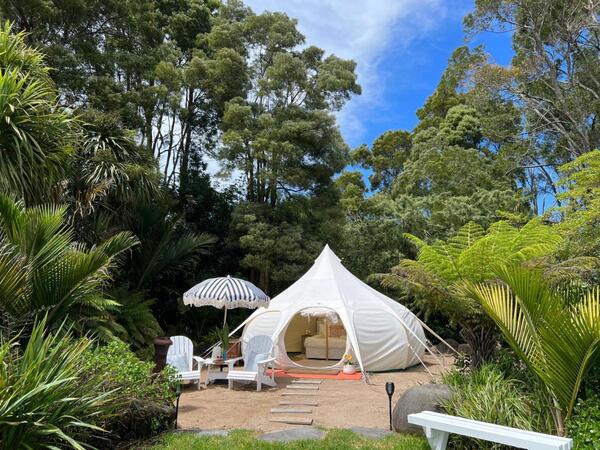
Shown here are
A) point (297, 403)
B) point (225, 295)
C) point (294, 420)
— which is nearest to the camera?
point (294, 420)

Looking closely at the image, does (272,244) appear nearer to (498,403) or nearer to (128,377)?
(128,377)

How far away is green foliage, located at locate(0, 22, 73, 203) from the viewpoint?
5.95 metres

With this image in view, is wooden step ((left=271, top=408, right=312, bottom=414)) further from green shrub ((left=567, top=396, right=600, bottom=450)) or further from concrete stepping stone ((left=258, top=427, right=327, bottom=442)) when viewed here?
green shrub ((left=567, top=396, right=600, bottom=450))

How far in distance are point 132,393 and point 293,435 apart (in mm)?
2064

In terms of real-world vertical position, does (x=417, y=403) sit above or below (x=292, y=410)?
above

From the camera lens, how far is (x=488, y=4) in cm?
1859

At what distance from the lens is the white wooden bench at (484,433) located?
3918mm

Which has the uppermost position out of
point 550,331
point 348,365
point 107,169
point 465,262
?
point 107,169

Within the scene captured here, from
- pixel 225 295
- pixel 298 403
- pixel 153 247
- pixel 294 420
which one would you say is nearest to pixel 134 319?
pixel 153 247

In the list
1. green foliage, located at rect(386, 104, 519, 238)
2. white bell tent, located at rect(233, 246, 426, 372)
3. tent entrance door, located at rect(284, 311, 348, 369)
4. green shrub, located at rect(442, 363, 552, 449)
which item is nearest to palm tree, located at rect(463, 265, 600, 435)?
green shrub, located at rect(442, 363, 552, 449)

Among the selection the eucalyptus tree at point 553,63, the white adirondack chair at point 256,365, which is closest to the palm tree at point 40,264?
the white adirondack chair at point 256,365

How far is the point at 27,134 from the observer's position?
20.5 ft

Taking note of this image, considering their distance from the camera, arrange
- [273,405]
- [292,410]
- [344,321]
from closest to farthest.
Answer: [292,410] < [273,405] < [344,321]

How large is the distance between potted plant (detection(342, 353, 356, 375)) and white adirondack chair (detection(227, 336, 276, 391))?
2232 millimetres
